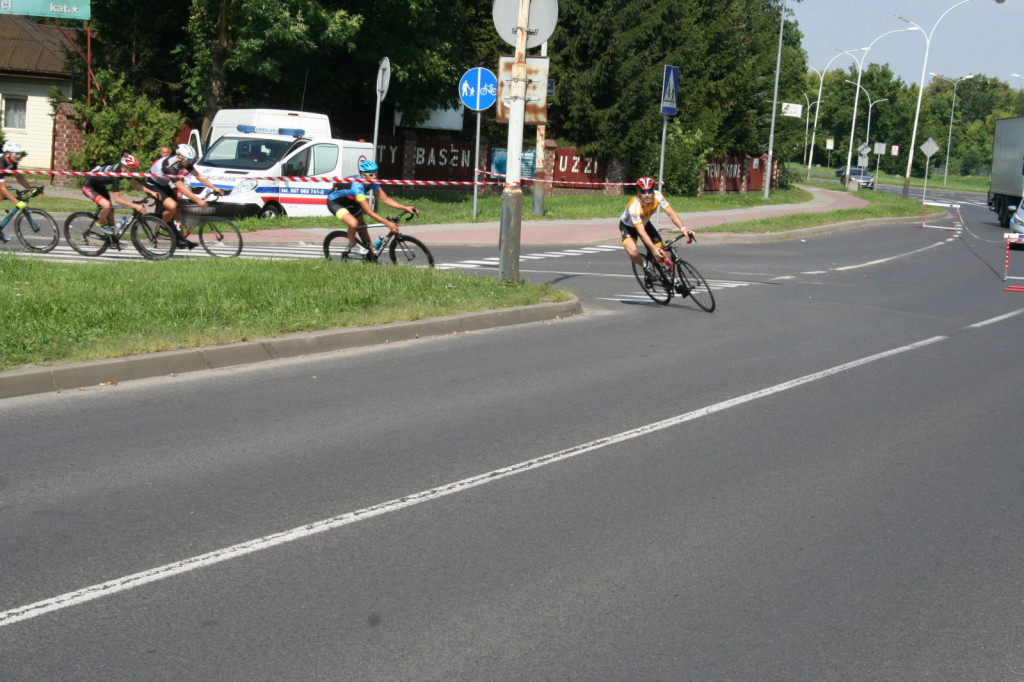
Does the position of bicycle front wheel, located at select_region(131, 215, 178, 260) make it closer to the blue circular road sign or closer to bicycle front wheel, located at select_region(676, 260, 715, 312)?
bicycle front wheel, located at select_region(676, 260, 715, 312)

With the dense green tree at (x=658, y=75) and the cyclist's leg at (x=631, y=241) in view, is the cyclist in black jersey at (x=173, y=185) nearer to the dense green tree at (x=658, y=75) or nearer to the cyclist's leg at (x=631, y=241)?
the cyclist's leg at (x=631, y=241)

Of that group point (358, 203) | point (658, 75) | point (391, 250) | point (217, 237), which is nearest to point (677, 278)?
point (391, 250)

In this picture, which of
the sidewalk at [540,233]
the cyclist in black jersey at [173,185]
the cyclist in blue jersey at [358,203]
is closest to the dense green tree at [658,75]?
the sidewalk at [540,233]

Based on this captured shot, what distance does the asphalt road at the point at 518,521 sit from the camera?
4.36m

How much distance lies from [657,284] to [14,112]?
2731 centimetres

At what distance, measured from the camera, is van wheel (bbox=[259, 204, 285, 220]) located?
22156mm

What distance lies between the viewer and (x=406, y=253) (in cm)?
1588

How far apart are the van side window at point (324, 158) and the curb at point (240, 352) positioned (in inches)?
416

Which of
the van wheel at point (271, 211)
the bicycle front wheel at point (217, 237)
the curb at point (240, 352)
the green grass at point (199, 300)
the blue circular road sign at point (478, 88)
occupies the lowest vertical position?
the curb at point (240, 352)

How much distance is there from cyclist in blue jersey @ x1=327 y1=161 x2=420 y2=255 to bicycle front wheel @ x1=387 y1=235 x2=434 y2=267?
24 centimetres

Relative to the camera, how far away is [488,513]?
602 cm

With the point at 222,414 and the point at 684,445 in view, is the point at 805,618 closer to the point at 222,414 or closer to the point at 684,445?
the point at 684,445

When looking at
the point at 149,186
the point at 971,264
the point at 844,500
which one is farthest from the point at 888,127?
the point at 844,500

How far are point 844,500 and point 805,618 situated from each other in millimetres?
1884
